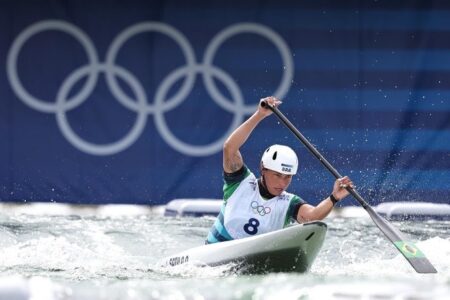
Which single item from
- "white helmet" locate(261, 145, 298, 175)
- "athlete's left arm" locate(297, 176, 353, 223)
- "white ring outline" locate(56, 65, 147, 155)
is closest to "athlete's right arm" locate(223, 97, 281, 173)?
"white helmet" locate(261, 145, 298, 175)

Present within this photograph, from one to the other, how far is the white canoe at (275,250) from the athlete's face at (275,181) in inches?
23.6

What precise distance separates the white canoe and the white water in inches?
4.4

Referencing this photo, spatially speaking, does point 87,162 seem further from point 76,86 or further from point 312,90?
point 312,90

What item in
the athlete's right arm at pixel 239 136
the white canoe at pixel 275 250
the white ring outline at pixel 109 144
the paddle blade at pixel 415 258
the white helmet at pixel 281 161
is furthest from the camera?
the white ring outline at pixel 109 144

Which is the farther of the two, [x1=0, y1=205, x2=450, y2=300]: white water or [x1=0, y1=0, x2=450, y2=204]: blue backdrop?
[x1=0, y1=0, x2=450, y2=204]: blue backdrop

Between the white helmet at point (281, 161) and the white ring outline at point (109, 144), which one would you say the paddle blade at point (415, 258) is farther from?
the white ring outline at point (109, 144)

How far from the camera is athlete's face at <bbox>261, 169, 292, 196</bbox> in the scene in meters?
9.16

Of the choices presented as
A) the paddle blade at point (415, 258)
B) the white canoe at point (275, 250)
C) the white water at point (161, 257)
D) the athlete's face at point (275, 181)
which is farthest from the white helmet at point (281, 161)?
the paddle blade at point (415, 258)

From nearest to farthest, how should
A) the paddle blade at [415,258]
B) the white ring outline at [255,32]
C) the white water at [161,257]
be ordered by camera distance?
the white water at [161,257]
the paddle blade at [415,258]
the white ring outline at [255,32]

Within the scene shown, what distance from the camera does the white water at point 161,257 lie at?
17.8 feet

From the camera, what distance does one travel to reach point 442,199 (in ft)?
42.4

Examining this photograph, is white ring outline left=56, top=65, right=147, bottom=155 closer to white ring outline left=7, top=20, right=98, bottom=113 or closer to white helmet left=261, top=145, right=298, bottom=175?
white ring outline left=7, top=20, right=98, bottom=113

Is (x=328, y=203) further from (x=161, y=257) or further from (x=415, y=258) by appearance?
(x=161, y=257)

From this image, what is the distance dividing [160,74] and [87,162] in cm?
113
